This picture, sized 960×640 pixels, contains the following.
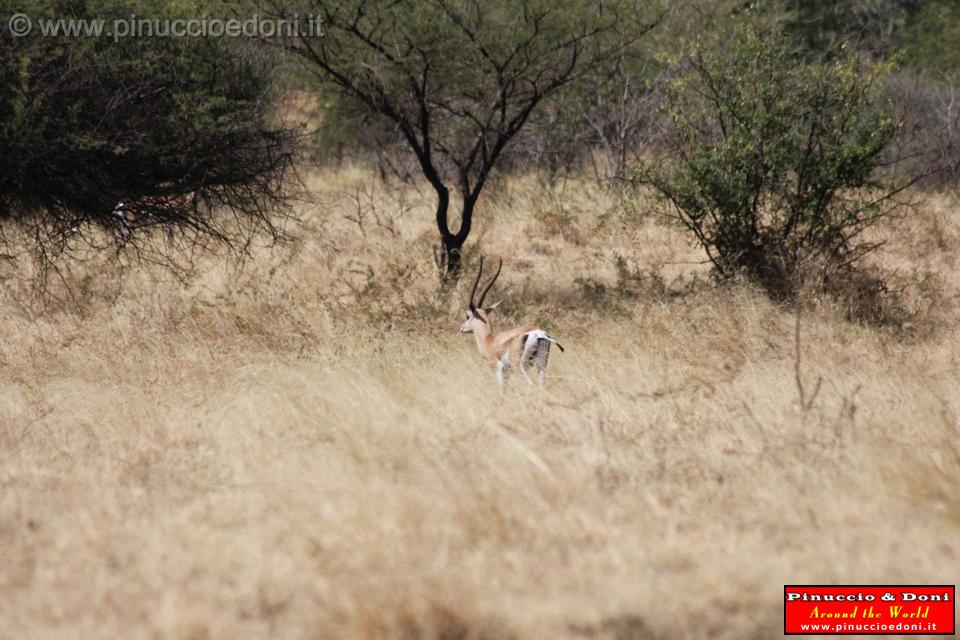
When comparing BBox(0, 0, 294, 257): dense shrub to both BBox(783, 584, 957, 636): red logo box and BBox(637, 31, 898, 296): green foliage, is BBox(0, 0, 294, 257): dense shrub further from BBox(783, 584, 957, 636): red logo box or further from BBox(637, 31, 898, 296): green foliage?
BBox(783, 584, 957, 636): red logo box

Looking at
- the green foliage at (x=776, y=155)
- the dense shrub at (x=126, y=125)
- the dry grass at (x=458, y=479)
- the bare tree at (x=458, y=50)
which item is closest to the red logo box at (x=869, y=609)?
the dry grass at (x=458, y=479)

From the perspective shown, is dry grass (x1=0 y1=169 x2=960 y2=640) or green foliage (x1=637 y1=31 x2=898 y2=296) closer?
dry grass (x1=0 y1=169 x2=960 y2=640)

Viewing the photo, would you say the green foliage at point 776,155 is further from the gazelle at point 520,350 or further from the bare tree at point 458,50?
the gazelle at point 520,350

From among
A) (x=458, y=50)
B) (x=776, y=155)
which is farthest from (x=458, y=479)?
(x=458, y=50)

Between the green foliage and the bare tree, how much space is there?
1208mm

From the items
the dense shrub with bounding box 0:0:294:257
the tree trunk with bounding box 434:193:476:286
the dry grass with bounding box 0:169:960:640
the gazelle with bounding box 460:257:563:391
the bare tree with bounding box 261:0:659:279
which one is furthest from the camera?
the tree trunk with bounding box 434:193:476:286

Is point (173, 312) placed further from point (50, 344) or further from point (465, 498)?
point (465, 498)

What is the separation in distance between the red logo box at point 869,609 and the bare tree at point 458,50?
766cm

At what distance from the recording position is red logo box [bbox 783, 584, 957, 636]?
356cm

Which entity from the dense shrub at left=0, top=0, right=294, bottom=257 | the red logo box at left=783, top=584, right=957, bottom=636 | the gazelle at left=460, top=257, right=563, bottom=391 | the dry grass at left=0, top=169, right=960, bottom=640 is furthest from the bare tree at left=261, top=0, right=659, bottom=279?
the red logo box at left=783, top=584, right=957, bottom=636

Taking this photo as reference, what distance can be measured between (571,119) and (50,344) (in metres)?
10.5

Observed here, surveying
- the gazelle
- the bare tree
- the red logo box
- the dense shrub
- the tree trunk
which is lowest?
the red logo box

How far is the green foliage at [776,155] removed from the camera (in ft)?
32.1

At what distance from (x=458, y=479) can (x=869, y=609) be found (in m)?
1.79
